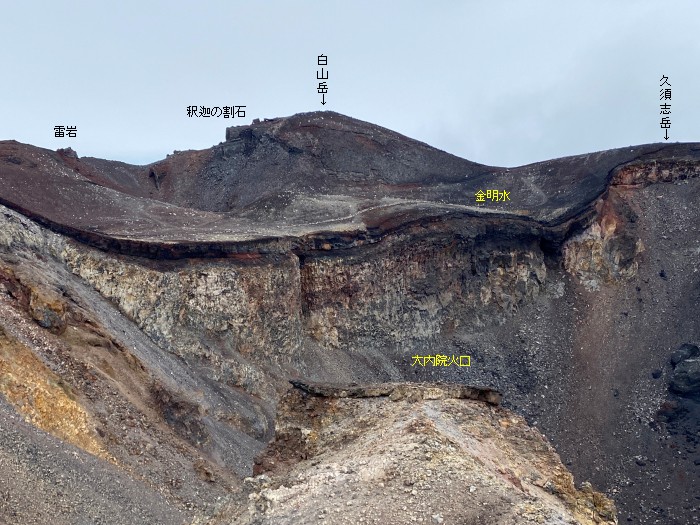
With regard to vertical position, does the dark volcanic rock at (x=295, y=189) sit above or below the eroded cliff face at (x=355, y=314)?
above

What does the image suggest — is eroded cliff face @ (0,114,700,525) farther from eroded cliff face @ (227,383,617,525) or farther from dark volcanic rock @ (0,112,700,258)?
dark volcanic rock @ (0,112,700,258)

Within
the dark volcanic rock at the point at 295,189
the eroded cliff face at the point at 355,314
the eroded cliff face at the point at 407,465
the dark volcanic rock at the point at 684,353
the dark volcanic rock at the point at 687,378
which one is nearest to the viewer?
the eroded cliff face at the point at 407,465

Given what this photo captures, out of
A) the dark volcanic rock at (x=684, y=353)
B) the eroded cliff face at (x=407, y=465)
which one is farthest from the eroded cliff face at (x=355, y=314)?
the dark volcanic rock at (x=684, y=353)

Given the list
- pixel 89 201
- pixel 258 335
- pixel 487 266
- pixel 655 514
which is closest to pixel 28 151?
pixel 89 201

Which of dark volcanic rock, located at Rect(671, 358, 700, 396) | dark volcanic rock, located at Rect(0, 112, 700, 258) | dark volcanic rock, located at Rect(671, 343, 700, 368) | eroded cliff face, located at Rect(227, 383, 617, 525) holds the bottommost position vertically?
dark volcanic rock, located at Rect(671, 358, 700, 396)

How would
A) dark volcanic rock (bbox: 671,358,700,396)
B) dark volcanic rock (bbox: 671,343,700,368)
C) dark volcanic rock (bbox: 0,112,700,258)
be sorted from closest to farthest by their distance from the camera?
dark volcanic rock (bbox: 671,358,700,396) < dark volcanic rock (bbox: 0,112,700,258) < dark volcanic rock (bbox: 671,343,700,368)

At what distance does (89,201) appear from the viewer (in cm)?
3794

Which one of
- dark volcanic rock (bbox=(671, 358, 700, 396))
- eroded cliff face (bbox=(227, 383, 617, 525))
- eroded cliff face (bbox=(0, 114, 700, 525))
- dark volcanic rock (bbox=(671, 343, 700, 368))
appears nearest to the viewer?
eroded cliff face (bbox=(227, 383, 617, 525))

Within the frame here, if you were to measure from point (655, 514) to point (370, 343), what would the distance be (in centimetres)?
1398

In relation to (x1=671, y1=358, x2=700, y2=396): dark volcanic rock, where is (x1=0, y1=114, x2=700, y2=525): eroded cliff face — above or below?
above

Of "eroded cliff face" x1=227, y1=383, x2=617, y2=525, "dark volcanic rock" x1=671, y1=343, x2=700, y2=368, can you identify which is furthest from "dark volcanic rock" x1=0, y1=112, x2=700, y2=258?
"eroded cliff face" x1=227, y1=383, x2=617, y2=525

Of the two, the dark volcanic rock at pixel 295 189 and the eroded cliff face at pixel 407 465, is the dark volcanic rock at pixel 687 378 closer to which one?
the dark volcanic rock at pixel 295 189

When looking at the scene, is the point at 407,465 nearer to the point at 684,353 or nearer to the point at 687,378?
the point at 687,378

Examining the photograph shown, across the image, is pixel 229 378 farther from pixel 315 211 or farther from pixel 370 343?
pixel 315 211
